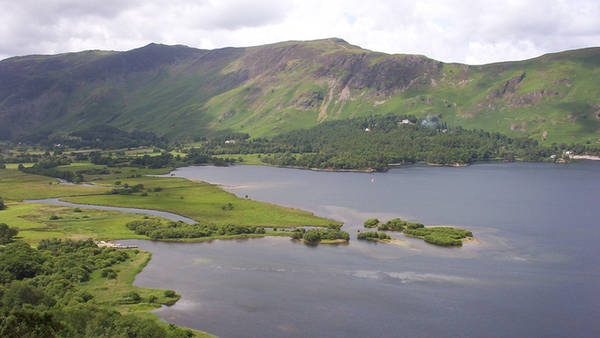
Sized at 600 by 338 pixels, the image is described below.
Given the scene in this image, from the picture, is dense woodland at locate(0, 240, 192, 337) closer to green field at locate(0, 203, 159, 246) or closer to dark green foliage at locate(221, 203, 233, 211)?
green field at locate(0, 203, 159, 246)

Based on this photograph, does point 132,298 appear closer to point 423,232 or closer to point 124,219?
point 124,219

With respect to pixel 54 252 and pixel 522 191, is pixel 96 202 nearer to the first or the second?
pixel 54 252

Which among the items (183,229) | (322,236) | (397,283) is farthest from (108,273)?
(397,283)

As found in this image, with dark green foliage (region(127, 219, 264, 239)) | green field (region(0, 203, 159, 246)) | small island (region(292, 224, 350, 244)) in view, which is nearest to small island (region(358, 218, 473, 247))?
small island (region(292, 224, 350, 244))

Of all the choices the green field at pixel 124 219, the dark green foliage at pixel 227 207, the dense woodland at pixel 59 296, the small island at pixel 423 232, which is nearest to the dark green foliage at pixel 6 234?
the green field at pixel 124 219

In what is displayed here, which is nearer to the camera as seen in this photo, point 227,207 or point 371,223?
point 371,223
